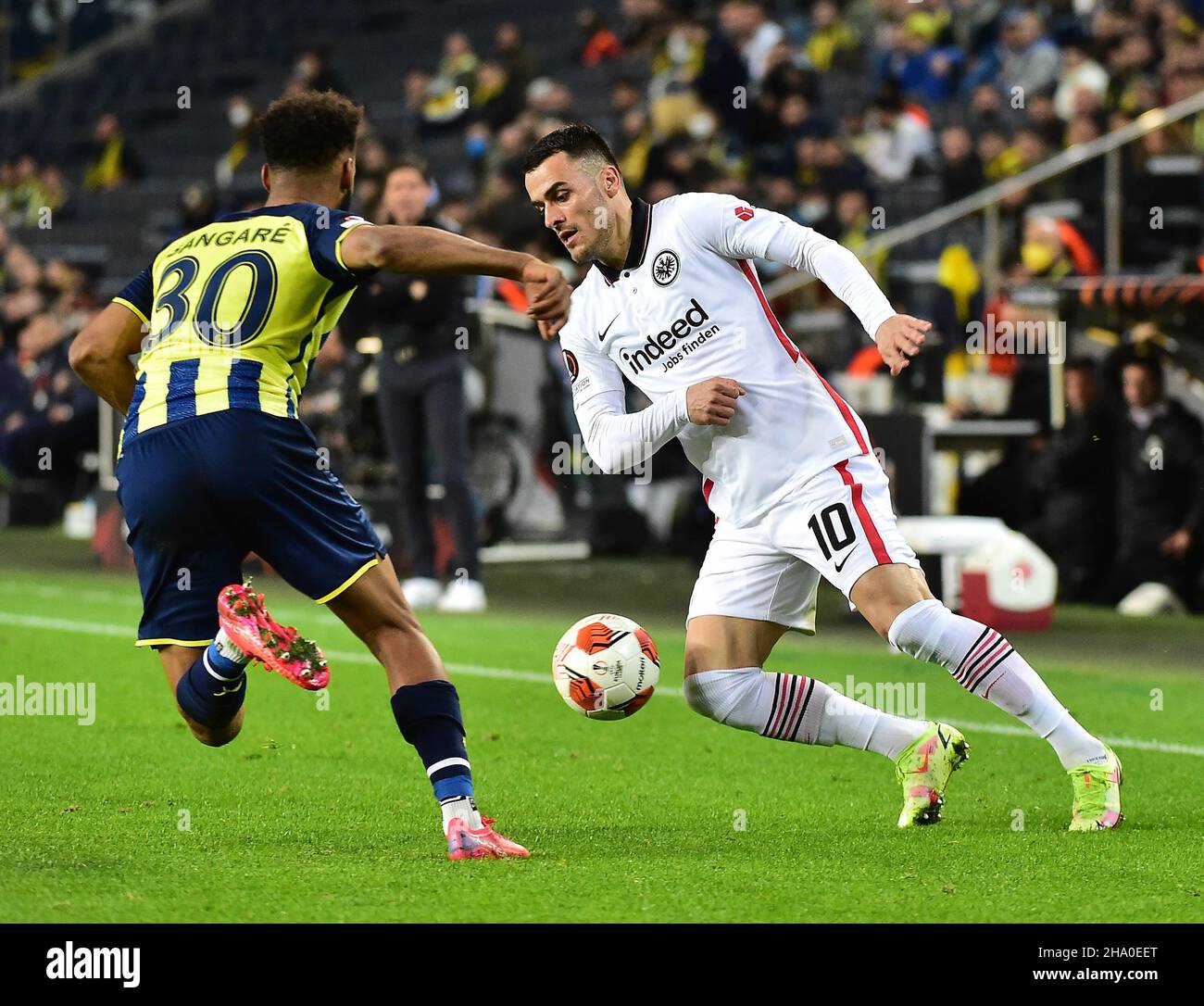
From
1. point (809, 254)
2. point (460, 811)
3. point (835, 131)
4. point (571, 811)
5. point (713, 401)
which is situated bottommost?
point (571, 811)

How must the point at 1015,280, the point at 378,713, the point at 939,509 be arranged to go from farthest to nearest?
the point at 939,509
the point at 1015,280
the point at 378,713

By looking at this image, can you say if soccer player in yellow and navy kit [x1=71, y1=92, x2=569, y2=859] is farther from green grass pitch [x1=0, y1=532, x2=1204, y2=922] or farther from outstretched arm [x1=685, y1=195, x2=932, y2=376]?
outstretched arm [x1=685, y1=195, x2=932, y2=376]

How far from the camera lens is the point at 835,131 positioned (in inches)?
720

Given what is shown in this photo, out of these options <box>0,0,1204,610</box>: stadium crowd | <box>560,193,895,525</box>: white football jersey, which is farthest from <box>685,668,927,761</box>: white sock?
<box>0,0,1204,610</box>: stadium crowd

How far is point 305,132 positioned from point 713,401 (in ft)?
4.25

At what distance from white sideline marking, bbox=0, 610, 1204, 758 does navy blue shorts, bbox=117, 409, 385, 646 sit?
341cm

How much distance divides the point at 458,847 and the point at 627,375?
1.59 metres

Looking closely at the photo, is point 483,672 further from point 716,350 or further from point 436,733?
point 436,733

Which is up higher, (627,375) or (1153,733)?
(627,375)

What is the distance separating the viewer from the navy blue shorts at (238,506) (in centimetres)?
479

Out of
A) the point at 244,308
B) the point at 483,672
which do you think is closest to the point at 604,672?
the point at 244,308
